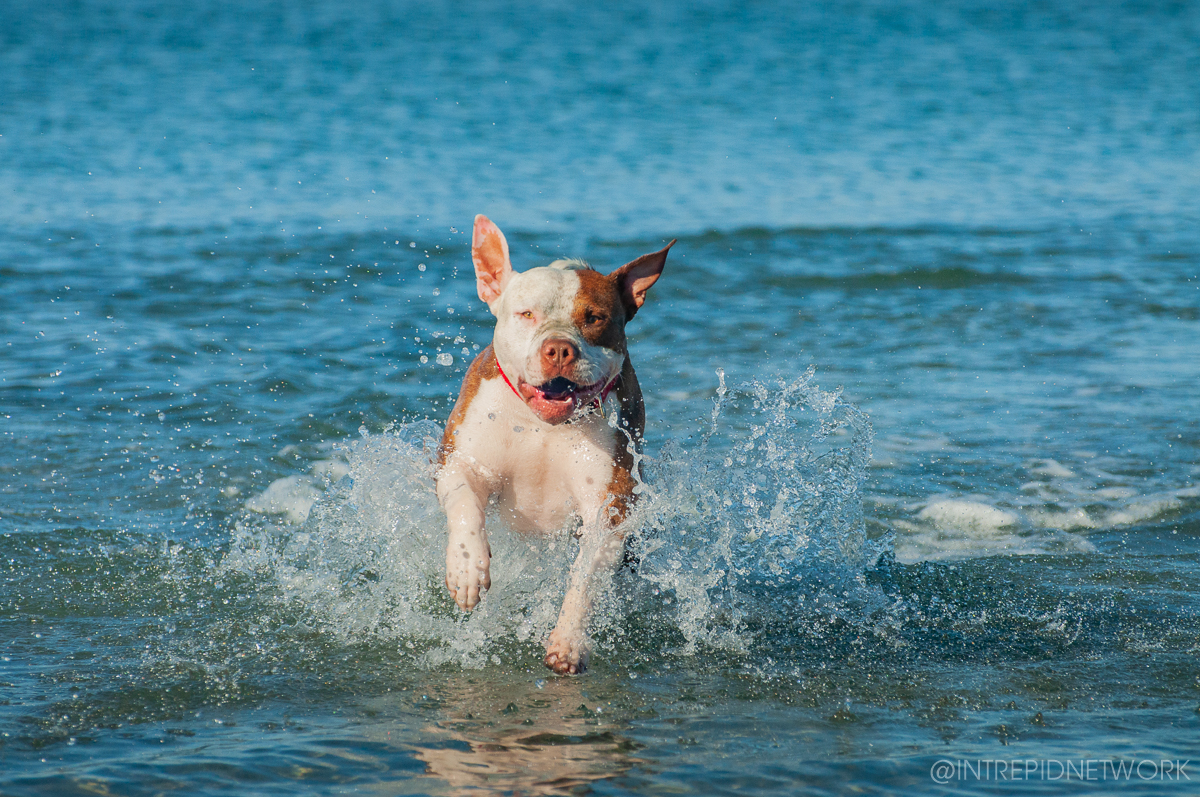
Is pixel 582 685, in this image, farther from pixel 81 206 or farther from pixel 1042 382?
pixel 81 206

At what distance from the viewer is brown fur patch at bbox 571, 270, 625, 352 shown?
161 inches

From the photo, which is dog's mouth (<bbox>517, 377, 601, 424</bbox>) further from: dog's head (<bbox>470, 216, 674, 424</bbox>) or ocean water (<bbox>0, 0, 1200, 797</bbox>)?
ocean water (<bbox>0, 0, 1200, 797</bbox>)

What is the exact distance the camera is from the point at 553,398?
4051mm

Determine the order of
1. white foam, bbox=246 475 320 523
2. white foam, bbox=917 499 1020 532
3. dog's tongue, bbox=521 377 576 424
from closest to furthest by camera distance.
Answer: dog's tongue, bbox=521 377 576 424 < white foam, bbox=917 499 1020 532 < white foam, bbox=246 475 320 523

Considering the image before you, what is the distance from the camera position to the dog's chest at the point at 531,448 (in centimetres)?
429

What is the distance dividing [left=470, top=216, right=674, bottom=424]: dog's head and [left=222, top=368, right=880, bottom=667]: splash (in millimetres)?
558

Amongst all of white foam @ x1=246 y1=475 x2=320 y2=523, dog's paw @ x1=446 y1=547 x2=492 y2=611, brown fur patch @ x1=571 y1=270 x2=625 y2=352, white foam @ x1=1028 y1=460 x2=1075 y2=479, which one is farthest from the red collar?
white foam @ x1=1028 y1=460 x2=1075 y2=479

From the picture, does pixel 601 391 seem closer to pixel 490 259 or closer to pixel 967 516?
pixel 490 259

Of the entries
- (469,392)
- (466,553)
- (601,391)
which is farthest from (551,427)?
(466,553)

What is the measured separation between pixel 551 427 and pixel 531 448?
11cm

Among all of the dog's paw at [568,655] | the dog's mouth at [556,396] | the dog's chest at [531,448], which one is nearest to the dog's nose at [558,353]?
the dog's mouth at [556,396]

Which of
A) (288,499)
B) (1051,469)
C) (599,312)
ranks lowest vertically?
(288,499)

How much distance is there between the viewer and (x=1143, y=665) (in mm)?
4211

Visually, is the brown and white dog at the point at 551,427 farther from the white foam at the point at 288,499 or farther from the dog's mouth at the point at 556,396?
the white foam at the point at 288,499
